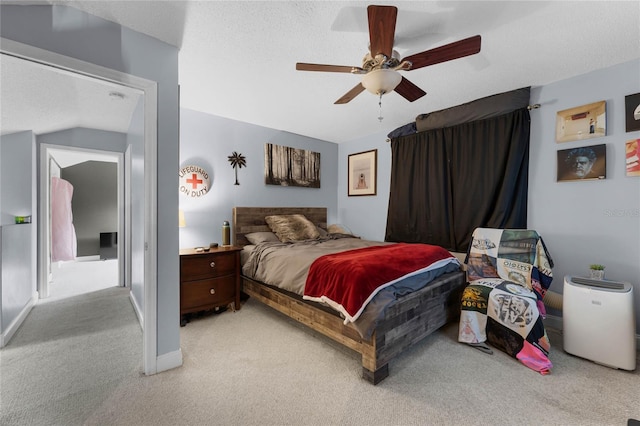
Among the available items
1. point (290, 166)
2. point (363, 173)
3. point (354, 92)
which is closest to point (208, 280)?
point (290, 166)

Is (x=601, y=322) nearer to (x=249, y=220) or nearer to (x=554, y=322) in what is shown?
(x=554, y=322)

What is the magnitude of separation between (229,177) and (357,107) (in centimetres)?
198

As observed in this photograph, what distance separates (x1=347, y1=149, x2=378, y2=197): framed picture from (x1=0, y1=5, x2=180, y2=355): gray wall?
10.4 feet

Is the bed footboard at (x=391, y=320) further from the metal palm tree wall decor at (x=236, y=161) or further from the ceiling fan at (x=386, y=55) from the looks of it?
the metal palm tree wall decor at (x=236, y=161)

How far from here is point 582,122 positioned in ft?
8.41

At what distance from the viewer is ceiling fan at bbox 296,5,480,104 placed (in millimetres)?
1534

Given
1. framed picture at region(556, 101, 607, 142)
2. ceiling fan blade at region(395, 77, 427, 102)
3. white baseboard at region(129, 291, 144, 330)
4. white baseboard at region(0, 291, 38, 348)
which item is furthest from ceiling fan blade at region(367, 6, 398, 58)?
white baseboard at region(0, 291, 38, 348)

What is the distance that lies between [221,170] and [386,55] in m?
2.70

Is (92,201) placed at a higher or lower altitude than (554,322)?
higher

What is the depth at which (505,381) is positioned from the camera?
1.86 m

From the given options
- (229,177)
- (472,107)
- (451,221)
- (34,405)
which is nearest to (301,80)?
(229,177)

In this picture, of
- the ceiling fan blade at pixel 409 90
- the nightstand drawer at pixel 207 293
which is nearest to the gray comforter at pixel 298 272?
the nightstand drawer at pixel 207 293

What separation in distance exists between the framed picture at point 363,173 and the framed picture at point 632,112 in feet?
9.01

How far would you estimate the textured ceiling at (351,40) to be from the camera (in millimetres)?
1702
